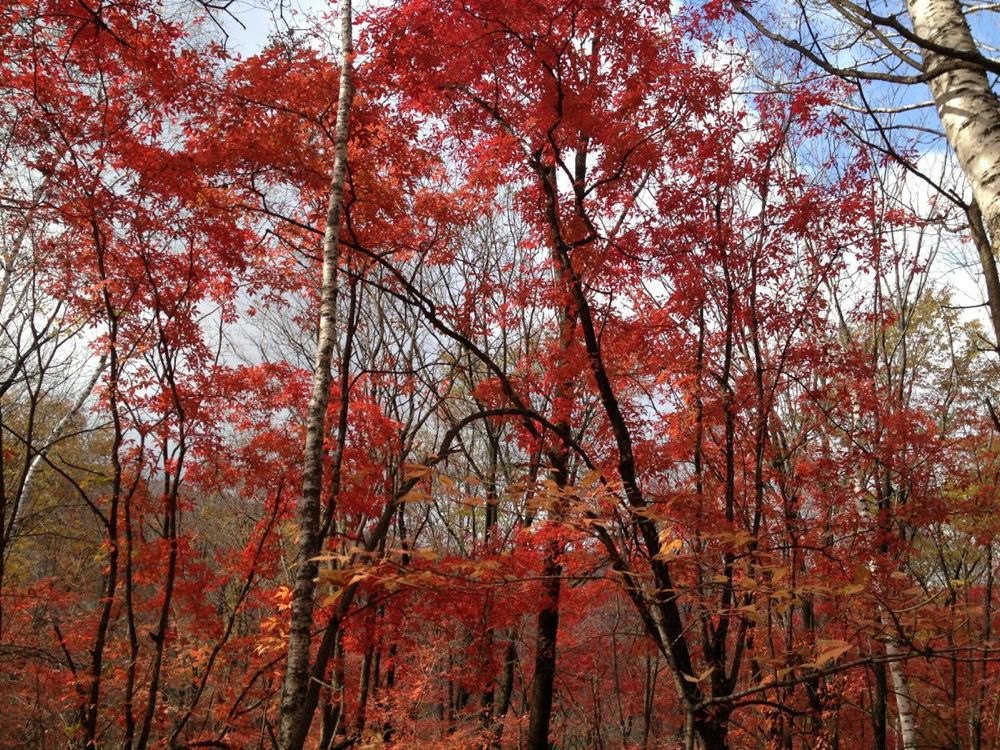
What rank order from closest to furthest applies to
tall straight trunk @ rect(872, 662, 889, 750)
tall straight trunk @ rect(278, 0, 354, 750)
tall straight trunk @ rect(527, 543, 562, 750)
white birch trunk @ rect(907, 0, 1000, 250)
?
white birch trunk @ rect(907, 0, 1000, 250)
tall straight trunk @ rect(278, 0, 354, 750)
tall straight trunk @ rect(527, 543, 562, 750)
tall straight trunk @ rect(872, 662, 889, 750)

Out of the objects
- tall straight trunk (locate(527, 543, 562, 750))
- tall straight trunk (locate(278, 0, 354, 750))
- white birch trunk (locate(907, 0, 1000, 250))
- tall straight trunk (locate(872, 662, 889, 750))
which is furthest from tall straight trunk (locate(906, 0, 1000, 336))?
tall straight trunk (locate(872, 662, 889, 750))

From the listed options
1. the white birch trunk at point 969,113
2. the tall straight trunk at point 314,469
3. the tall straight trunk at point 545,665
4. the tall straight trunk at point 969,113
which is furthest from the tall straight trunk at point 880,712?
the white birch trunk at point 969,113

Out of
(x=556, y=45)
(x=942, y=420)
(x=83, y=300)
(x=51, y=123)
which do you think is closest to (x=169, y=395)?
(x=83, y=300)

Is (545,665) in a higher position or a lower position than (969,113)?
lower

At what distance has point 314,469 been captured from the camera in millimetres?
4488

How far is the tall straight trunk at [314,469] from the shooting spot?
3.99 m

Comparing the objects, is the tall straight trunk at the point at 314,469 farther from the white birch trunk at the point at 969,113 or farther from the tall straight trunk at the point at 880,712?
the tall straight trunk at the point at 880,712

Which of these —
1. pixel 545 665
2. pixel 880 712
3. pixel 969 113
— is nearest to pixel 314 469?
pixel 969 113

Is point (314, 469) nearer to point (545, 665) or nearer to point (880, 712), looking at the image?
point (545, 665)

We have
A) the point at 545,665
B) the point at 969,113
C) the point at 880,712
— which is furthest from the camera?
the point at 880,712

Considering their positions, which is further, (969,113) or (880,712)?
(880,712)

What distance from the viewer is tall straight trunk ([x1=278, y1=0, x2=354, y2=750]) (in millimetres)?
3992

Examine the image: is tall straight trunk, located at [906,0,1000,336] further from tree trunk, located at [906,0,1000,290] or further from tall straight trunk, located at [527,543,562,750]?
tall straight trunk, located at [527,543,562,750]

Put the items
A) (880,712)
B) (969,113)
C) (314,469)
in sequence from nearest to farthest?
(969,113) < (314,469) < (880,712)
